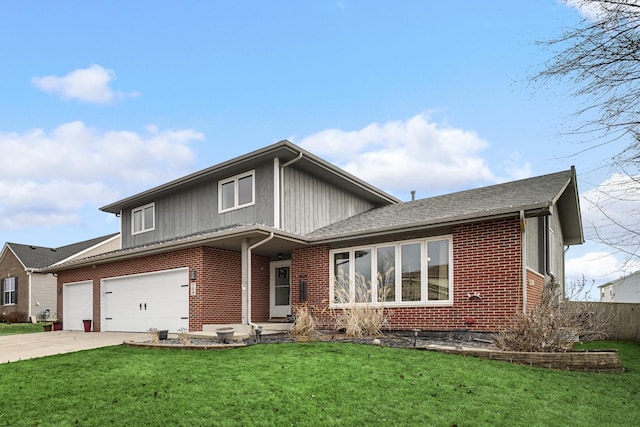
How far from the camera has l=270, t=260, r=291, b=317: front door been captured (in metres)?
16.1

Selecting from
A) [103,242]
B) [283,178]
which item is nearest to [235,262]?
[283,178]

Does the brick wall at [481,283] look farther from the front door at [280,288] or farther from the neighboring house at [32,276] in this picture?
the neighboring house at [32,276]

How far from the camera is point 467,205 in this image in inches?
509

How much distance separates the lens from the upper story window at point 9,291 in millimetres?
31500

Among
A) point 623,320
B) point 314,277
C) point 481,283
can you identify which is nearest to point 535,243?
point 481,283

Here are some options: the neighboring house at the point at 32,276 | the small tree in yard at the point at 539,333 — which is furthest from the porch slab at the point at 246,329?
the neighboring house at the point at 32,276

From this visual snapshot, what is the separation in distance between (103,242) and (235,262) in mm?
20921

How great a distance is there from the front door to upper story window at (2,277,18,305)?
2343 centimetres

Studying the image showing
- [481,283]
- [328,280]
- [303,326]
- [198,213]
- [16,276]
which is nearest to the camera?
[481,283]

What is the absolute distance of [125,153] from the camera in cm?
1900

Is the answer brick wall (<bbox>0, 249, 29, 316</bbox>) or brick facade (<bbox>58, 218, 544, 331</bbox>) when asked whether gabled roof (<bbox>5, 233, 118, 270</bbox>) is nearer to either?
brick wall (<bbox>0, 249, 29, 316</bbox>)

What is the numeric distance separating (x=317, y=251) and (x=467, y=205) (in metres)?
4.50

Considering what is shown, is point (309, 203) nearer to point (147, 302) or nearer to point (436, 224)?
point (436, 224)

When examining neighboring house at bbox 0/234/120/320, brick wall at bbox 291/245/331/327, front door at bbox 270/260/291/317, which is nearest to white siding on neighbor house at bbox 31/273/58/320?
neighboring house at bbox 0/234/120/320
